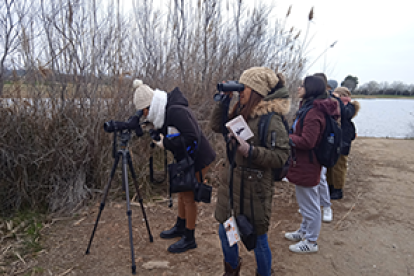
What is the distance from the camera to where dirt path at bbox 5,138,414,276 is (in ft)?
9.95

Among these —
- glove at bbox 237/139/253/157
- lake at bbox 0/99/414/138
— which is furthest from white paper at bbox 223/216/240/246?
lake at bbox 0/99/414/138

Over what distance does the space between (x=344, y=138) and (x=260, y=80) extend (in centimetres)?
314

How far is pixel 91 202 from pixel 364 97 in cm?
1472

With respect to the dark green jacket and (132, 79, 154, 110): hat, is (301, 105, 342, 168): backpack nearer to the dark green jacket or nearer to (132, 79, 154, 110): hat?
the dark green jacket

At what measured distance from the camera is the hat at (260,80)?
2.19 metres

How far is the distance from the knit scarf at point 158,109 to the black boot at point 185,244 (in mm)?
1310

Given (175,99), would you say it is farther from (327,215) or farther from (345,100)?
(345,100)

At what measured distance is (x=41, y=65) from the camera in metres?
4.27

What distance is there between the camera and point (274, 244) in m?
3.54

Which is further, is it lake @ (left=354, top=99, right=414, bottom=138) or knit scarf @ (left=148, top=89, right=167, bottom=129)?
lake @ (left=354, top=99, right=414, bottom=138)

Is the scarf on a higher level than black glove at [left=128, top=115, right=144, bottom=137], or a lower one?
higher

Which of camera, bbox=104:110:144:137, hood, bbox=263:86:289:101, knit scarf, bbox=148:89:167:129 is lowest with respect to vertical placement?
camera, bbox=104:110:144:137

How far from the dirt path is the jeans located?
0.66m

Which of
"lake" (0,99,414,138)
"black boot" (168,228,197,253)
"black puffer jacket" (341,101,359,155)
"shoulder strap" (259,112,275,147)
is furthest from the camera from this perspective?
"lake" (0,99,414,138)
